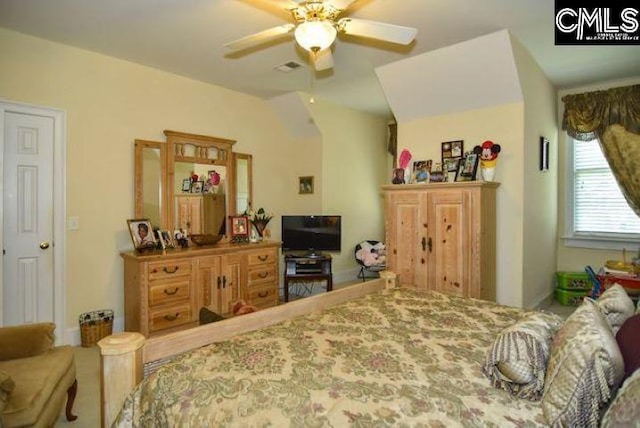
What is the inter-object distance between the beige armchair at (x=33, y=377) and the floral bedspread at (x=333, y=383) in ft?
2.27

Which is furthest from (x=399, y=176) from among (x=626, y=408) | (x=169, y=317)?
(x=626, y=408)

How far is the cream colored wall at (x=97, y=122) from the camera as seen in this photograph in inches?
122

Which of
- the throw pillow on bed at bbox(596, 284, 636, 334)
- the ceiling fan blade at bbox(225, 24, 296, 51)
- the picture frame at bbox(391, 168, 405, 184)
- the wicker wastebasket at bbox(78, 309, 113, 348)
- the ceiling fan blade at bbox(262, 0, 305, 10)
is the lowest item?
the wicker wastebasket at bbox(78, 309, 113, 348)

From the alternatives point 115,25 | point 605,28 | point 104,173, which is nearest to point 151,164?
point 104,173

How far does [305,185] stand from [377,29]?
3193mm

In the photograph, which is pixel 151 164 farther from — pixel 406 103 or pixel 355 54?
pixel 406 103

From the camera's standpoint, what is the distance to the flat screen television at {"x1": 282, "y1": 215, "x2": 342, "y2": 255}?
466 cm

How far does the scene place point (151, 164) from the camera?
12.4 feet

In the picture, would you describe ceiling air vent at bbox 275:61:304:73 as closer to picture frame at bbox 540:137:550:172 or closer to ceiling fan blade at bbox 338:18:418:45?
ceiling fan blade at bbox 338:18:418:45

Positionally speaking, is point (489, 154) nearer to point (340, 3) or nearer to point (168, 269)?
point (340, 3)

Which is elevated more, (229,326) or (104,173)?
(104,173)

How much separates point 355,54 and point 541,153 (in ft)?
7.33

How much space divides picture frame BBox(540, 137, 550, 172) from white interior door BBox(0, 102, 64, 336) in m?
4.73

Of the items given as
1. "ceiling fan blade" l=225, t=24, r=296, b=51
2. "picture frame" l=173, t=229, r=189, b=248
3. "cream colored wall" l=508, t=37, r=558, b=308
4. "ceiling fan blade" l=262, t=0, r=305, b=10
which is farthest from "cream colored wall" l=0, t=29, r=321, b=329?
"cream colored wall" l=508, t=37, r=558, b=308
